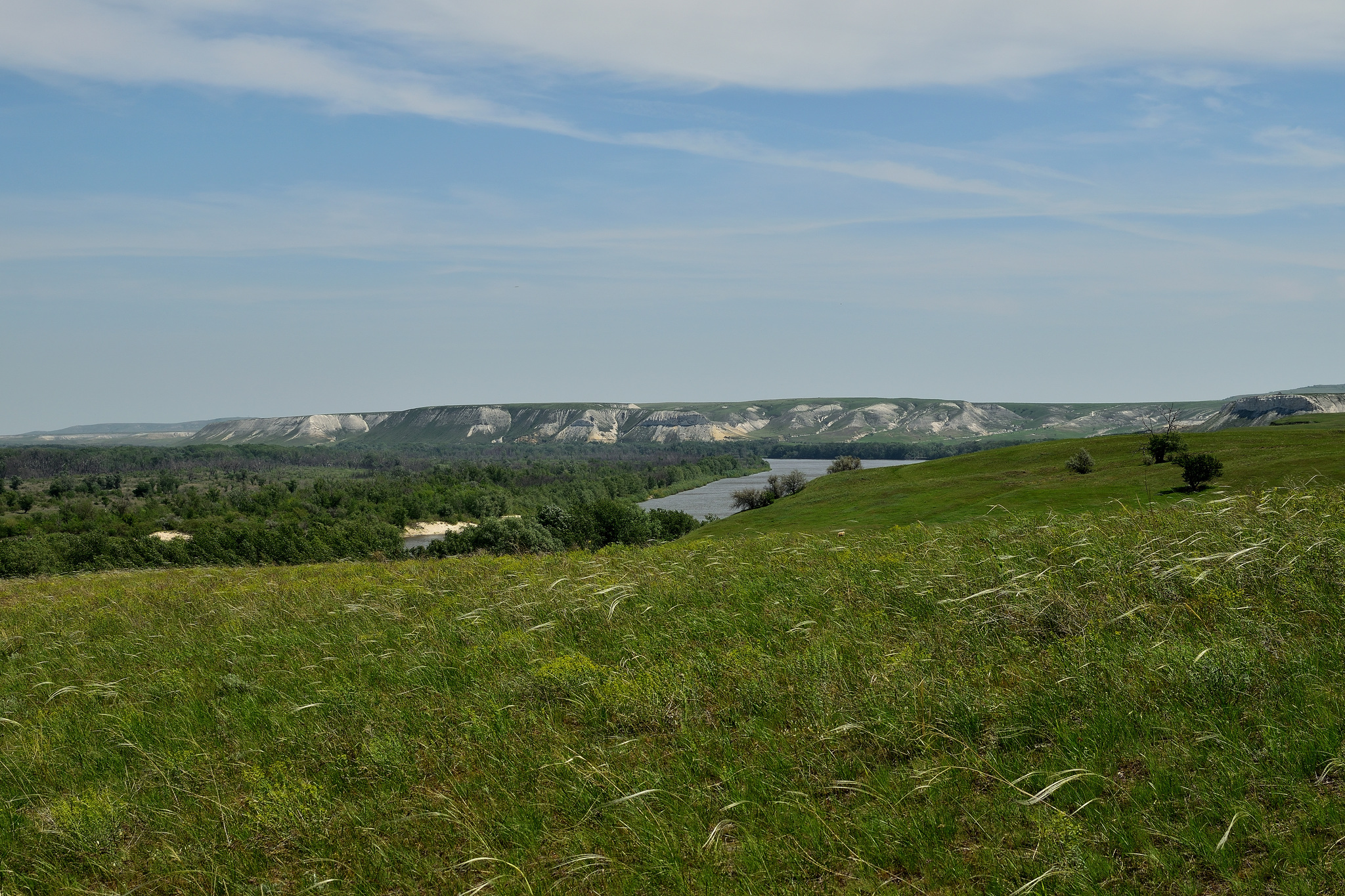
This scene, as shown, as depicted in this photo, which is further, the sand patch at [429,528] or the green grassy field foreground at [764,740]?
the sand patch at [429,528]

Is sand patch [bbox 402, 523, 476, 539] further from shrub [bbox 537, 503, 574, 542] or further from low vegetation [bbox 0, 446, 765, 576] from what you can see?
shrub [bbox 537, 503, 574, 542]

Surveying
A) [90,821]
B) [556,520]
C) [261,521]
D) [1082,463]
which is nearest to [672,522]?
[556,520]

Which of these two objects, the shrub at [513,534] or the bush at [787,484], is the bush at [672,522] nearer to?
the bush at [787,484]

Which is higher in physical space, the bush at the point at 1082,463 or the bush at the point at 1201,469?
the bush at the point at 1201,469

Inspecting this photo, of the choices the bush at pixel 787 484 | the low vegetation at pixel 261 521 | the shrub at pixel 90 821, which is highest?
the shrub at pixel 90 821

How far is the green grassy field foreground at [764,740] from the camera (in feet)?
14.1

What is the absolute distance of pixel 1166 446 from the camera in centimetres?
5381

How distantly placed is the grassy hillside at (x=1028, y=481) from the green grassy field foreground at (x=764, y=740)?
25.2 metres

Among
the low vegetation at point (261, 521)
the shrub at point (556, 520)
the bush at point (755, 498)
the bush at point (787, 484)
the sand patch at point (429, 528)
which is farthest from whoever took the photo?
the sand patch at point (429, 528)

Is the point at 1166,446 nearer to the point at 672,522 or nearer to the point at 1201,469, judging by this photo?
the point at 1201,469

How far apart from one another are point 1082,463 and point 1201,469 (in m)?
25.8

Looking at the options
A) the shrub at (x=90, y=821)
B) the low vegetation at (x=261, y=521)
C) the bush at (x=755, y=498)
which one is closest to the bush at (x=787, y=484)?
the bush at (x=755, y=498)

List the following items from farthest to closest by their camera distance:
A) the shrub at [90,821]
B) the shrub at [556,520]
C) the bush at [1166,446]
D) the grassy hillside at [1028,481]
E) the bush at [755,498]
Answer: the bush at [755,498], the shrub at [556,520], the bush at [1166,446], the grassy hillside at [1028,481], the shrub at [90,821]

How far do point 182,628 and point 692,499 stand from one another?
574ft
